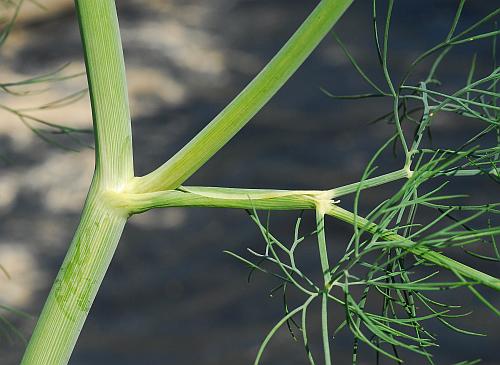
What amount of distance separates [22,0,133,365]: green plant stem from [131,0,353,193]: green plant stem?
0.09 feet

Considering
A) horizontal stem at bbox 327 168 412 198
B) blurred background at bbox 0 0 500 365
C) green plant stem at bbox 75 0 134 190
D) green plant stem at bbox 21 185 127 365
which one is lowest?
green plant stem at bbox 21 185 127 365

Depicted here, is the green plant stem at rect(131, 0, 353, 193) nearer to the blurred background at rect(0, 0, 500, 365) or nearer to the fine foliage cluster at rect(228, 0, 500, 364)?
the fine foliage cluster at rect(228, 0, 500, 364)

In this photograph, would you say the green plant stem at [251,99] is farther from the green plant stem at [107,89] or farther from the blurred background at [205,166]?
the blurred background at [205,166]

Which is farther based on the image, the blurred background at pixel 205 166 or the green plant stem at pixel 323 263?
the blurred background at pixel 205 166

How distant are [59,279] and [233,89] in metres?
1.36

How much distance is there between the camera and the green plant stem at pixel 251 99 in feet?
1.44

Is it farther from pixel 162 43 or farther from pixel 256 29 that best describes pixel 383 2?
pixel 162 43

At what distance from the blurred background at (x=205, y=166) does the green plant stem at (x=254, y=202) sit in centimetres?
112

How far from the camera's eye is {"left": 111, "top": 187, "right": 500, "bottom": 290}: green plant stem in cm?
47

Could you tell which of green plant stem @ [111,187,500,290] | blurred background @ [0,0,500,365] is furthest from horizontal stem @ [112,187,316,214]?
blurred background @ [0,0,500,365]

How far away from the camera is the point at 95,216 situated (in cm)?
49

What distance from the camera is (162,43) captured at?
72.6 inches

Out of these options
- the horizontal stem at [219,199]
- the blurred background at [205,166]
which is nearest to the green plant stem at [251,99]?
the horizontal stem at [219,199]

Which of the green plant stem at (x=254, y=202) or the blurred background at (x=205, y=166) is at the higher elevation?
the blurred background at (x=205, y=166)
